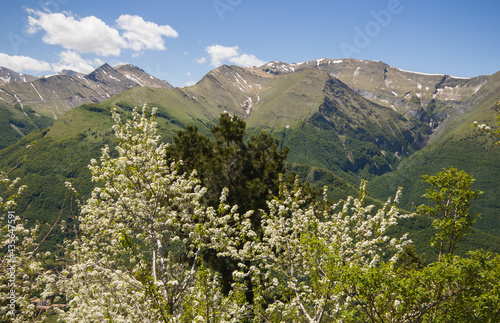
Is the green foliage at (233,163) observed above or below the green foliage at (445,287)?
above

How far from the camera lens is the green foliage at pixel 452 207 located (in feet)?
26.4

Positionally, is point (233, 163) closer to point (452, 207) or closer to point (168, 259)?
point (168, 259)

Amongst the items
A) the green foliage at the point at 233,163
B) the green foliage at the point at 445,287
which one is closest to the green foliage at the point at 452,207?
the green foliage at the point at 445,287

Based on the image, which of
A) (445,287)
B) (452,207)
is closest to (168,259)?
(445,287)

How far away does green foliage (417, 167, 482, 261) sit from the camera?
317 inches

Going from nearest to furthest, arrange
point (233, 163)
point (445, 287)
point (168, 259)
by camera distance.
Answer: point (445, 287) < point (168, 259) < point (233, 163)

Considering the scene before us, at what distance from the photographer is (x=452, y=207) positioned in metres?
8.43

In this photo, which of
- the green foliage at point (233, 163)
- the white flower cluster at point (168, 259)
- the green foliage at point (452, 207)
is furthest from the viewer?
the green foliage at point (233, 163)

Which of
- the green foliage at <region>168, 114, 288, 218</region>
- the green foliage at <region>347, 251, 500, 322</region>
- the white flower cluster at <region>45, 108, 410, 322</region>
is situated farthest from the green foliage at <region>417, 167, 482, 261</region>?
the green foliage at <region>168, 114, 288, 218</region>

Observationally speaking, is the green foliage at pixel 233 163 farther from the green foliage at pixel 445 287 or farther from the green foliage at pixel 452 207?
the green foliage at pixel 445 287

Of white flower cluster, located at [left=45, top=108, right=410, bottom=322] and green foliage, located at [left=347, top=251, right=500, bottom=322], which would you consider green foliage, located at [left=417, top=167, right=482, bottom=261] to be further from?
white flower cluster, located at [left=45, top=108, right=410, bottom=322]

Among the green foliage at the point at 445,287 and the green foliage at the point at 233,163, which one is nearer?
the green foliage at the point at 445,287

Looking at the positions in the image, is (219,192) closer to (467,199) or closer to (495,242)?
(467,199)

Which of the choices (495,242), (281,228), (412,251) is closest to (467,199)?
(281,228)
